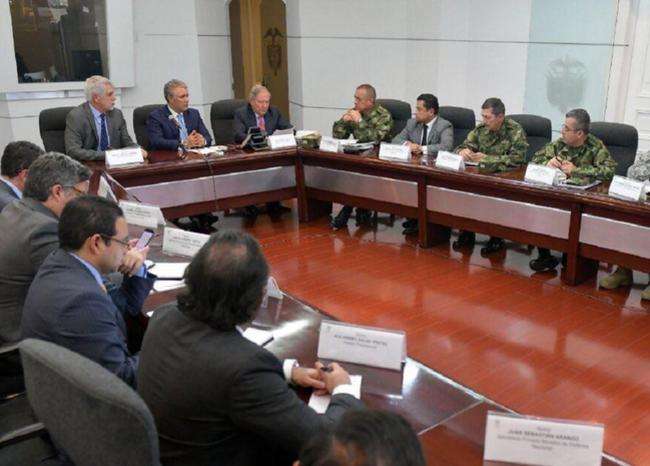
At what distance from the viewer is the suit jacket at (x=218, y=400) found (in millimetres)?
1201

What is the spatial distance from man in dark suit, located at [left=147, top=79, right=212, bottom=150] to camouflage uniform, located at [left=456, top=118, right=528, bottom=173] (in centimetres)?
205

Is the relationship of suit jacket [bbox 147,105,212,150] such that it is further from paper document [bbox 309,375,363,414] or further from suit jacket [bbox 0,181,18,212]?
paper document [bbox 309,375,363,414]

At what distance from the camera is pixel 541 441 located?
1238mm

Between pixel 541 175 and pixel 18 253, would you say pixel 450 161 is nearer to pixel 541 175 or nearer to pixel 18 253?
pixel 541 175

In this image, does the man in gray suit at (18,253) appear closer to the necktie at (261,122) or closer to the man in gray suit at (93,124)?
the man in gray suit at (93,124)

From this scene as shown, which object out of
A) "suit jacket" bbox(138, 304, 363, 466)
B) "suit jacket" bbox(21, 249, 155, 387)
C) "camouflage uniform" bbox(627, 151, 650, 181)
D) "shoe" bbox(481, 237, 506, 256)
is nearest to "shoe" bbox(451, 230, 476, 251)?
"shoe" bbox(481, 237, 506, 256)

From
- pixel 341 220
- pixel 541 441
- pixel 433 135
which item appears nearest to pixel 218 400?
pixel 541 441

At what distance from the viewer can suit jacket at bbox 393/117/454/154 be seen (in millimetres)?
4465

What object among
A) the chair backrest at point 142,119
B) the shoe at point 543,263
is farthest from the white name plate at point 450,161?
the chair backrest at point 142,119

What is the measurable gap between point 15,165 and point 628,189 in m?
2.99

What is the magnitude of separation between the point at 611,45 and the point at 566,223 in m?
2.44

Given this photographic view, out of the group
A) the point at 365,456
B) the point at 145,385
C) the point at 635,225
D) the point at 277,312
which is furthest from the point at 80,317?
the point at 635,225

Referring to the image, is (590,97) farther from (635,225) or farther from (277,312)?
(277,312)

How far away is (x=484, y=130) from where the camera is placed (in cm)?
427
